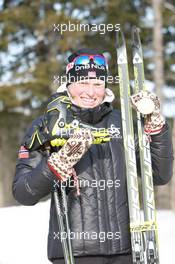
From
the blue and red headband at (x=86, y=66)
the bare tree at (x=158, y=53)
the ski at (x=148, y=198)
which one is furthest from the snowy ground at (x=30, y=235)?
the bare tree at (x=158, y=53)

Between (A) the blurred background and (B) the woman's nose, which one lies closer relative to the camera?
(B) the woman's nose

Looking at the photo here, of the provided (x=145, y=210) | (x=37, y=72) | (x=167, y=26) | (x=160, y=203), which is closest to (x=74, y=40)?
(x=37, y=72)

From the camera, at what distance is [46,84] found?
45.3ft

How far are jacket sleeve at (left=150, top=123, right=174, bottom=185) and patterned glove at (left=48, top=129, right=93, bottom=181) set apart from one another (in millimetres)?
322

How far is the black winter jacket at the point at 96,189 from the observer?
256 cm

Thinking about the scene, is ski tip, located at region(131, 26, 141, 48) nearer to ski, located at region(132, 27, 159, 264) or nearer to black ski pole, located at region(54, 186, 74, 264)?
ski, located at region(132, 27, 159, 264)

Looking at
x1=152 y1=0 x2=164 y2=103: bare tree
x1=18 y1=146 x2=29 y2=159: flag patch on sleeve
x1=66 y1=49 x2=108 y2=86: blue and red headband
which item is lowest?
x1=18 y1=146 x2=29 y2=159: flag patch on sleeve

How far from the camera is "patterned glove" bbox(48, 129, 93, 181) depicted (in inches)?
100

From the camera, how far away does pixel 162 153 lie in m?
2.65

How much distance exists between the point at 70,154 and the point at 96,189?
0.20 m

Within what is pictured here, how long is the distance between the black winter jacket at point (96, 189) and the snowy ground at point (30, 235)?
3.00m

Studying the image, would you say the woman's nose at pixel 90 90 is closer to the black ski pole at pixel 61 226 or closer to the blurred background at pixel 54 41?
the black ski pole at pixel 61 226

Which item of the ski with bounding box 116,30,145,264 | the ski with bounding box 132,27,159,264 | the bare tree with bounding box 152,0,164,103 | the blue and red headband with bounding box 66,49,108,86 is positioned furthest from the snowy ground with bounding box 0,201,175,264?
the bare tree with bounding box 152,0,164,103

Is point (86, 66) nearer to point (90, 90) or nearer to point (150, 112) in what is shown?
point (90, 90)
